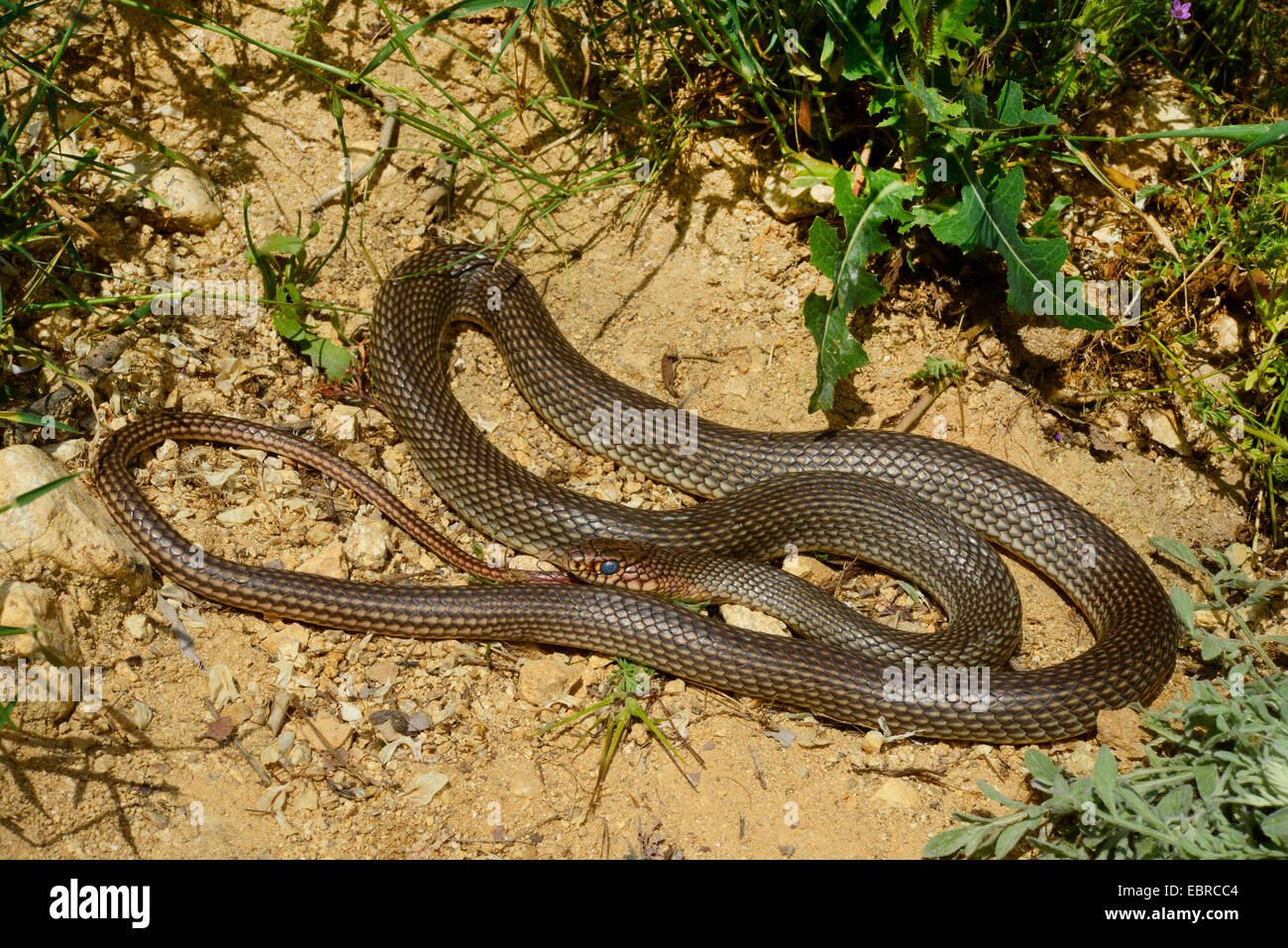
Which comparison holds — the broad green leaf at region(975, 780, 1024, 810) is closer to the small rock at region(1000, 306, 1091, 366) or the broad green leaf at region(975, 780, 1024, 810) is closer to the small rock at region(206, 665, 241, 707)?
the small rock at region(1000, 306, 1091, 366)

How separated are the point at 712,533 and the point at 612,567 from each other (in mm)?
721

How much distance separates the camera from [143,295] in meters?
6.11

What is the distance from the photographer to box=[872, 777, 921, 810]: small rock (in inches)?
206

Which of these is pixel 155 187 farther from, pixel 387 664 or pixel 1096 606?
pixel 1096 606

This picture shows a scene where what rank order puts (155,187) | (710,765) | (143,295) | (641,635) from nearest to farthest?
(710,765)
(641,635)
(143,295)
(155,187)

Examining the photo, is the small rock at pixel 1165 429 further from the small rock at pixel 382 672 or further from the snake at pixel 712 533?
the small rock at pixel 382 672

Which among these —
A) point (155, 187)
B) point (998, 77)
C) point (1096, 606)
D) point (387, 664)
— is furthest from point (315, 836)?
point (998, 77)

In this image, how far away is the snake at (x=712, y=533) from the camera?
18.1 ft

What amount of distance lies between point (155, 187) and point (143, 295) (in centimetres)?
92

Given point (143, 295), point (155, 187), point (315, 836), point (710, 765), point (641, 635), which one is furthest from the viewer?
point (155, 187)

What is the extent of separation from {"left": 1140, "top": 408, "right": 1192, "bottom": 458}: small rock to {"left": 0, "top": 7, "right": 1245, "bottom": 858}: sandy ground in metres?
0.10

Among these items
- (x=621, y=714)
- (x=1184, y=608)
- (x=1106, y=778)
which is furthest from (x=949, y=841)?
(x=1184, y=608)

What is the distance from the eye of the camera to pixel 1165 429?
22.6ft

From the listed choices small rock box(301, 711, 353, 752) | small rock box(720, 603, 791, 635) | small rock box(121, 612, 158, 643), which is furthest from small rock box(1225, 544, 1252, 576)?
small rock box(121, 612, 158, 643)
